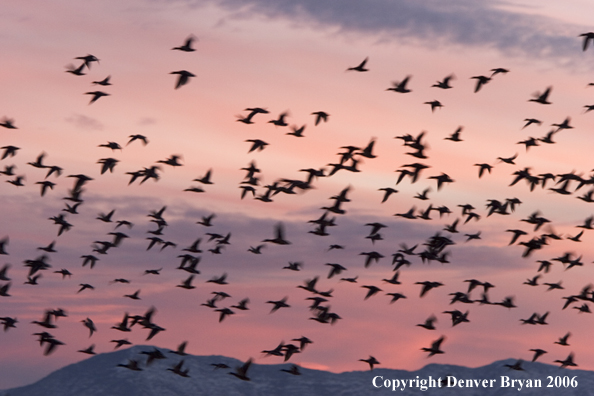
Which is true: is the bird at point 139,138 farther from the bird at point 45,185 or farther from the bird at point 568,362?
the bird at point 568,362

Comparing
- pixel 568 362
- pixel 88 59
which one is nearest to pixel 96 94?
pixel 88 59

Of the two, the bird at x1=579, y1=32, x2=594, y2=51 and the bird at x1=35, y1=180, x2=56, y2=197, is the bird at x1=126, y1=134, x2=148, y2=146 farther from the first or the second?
the bird at x1=579, y1=32, x2=594, y2=51

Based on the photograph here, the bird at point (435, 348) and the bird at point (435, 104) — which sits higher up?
the bird at point (435, 104)

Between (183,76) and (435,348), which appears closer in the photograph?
(183,76)

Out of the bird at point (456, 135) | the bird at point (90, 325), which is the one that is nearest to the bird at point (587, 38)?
the bird at point (456, 135)

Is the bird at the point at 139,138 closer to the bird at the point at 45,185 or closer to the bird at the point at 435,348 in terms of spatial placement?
the bird at the point at 45,185

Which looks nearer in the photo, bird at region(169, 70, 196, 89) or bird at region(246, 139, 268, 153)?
bird at region(169, 70, 196, 89)

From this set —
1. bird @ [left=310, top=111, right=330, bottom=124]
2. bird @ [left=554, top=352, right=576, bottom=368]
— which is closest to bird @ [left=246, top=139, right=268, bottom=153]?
bird @ [left=310, top=111, right=330, bottom=124]

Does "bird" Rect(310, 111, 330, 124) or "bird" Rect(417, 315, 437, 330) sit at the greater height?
"bird" Rect(310, 111, 330, 124)

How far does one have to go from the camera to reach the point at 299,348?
292 feet

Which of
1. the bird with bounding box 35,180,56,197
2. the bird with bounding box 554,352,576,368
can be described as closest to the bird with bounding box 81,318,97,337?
the bird with bounding box 35,180,56,197

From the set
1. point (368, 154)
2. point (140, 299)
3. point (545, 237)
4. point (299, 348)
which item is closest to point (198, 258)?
point (140, 299)

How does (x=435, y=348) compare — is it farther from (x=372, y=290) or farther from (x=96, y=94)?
(x=96, y=94)

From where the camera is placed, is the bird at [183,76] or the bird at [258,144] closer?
the bird at [183,76]
